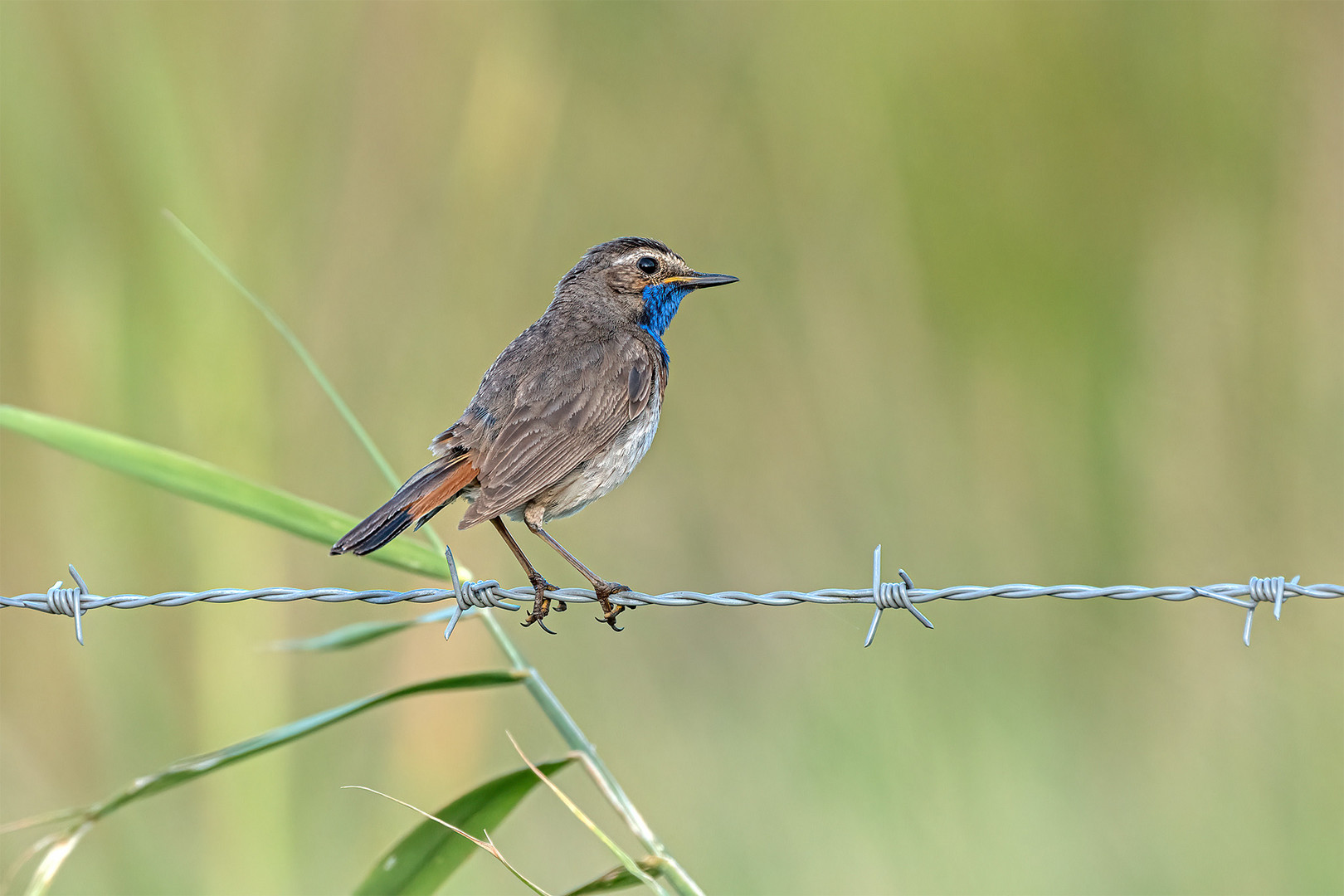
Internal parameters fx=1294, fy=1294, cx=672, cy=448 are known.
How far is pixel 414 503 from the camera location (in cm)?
361

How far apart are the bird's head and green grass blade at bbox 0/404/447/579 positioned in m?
1.67

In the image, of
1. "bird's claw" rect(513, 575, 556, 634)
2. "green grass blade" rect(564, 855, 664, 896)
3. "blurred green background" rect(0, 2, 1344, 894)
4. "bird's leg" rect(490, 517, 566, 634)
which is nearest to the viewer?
"green grass blade" rect(564, 855, 664, 896)

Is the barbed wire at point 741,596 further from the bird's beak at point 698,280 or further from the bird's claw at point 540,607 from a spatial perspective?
the bird's beak at point 698,280

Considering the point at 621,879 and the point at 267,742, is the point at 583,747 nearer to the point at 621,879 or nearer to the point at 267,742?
the point at 621,879

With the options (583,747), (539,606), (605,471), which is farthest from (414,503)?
(583,747)

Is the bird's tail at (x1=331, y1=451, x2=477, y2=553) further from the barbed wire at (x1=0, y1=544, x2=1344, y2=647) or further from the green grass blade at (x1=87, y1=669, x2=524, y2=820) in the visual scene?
the green grass blade at (x1=87, y1=669, x2=524, y2=820)

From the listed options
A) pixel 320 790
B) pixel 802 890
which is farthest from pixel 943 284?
pixel 320 790

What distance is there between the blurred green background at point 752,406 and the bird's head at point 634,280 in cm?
129

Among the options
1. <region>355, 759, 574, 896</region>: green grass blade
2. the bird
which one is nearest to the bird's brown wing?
the bird

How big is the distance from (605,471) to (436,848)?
1457 millimetres

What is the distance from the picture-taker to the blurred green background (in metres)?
4.91

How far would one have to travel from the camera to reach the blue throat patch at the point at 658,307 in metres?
4.85

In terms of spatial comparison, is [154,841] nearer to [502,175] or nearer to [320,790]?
[320,790]

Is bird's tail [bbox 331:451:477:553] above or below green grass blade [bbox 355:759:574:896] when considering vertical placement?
above
